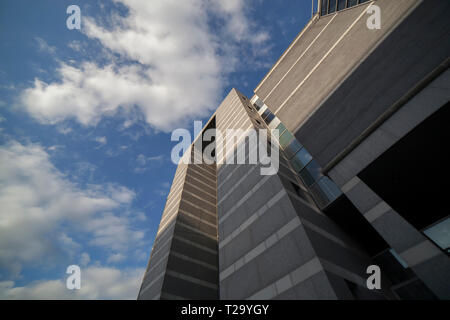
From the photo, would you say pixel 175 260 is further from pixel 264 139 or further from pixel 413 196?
pixel 413 196

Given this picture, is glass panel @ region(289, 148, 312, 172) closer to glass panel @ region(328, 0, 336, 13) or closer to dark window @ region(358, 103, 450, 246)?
dark window @ region(358, 103, 450, 246)

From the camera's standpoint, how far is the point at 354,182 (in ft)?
31.3

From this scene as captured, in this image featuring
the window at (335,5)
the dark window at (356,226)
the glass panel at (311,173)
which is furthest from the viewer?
the window at (335,5)

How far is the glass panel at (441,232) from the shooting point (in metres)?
9.77

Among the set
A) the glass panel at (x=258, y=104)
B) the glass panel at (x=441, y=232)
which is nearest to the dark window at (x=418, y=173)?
the glass panel at (x=441, y=232)

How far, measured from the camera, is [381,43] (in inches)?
444

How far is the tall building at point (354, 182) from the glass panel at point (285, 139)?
2.02m

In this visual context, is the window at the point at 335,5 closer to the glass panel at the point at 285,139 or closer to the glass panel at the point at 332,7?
the glass panel at the point at 332,7

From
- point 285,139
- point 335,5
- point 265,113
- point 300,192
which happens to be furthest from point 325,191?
point 265,113

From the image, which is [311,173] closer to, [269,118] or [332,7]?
[269,118]

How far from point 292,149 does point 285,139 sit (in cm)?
182

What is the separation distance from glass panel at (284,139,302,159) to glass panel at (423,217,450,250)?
909cm
